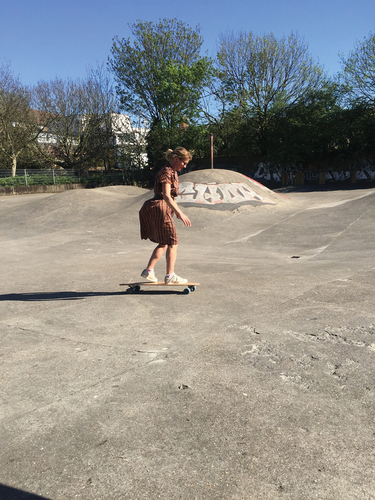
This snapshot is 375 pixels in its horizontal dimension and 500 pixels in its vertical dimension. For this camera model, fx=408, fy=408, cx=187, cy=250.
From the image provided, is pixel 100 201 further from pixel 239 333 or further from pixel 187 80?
pixel 187 80

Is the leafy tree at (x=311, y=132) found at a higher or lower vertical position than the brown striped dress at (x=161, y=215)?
higher

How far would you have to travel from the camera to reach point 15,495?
69.5 inches

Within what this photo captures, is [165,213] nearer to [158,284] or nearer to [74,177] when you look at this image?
[158,284]

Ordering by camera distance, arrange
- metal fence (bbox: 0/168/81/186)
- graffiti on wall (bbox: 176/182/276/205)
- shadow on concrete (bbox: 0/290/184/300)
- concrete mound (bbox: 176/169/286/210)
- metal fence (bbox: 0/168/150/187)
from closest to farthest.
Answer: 1. shadow on concrete (bbox: 0/290/184/300)
2. concrete mound (bbox: 176/169/286/210)
3. graffiti on wall (bbox: 176/182/276/205)
4. metal fence (bbox: 0/168/81/186)
5. metal fence (bbox: 0/168/150/187)

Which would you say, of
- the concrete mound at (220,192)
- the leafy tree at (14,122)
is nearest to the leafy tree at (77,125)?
the leafy tree at (14,122)

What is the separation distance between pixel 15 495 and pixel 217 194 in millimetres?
14929

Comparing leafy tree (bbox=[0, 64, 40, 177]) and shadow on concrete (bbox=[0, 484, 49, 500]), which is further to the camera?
leafy tree (bbox=[0, 64, 40, 177])

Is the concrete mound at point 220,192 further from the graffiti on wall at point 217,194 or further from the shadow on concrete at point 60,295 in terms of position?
the shadow on concrete at point 60,295

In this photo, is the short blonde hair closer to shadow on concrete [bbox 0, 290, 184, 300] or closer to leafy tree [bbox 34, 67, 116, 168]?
shadow on concrete [bbox 0, 290, 184, 300]

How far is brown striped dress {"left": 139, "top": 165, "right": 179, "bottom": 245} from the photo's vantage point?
5316 mm

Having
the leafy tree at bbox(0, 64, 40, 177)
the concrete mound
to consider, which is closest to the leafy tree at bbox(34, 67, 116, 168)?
the leafy tree at bbox(0, 64, 40, 177)

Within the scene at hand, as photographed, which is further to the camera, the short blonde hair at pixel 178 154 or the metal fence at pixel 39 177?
the metal fence at pixel 39 177

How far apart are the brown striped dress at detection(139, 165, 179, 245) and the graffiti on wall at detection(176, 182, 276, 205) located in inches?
397

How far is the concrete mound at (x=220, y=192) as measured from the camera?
15.6 metres
